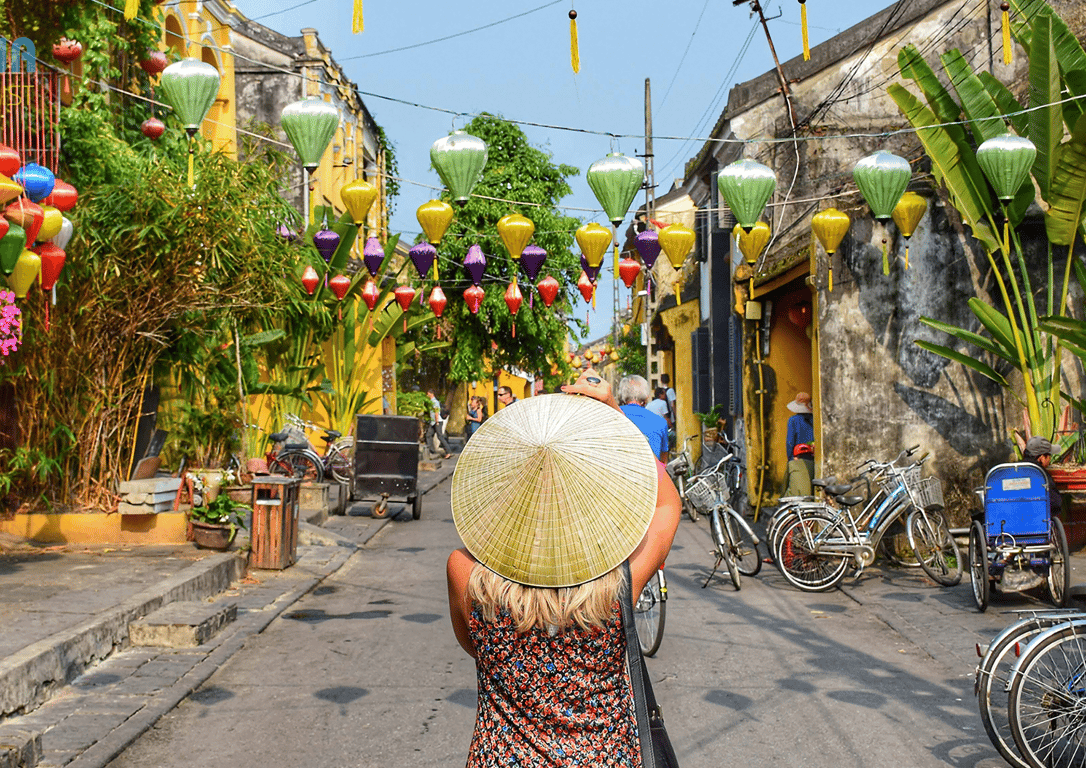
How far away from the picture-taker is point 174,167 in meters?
11.9

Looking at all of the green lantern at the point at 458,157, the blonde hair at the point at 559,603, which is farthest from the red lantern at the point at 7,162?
the blonde hair at the point at 559,603

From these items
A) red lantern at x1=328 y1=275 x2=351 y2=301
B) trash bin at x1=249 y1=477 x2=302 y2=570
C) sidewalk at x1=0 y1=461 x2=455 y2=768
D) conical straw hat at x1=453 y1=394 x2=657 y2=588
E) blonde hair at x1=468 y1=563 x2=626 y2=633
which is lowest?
sidewalk at x1=0 y1=461 x2=455 y2=768

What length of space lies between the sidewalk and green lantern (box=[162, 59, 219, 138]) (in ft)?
11.7

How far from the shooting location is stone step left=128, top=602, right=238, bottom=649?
7688mm

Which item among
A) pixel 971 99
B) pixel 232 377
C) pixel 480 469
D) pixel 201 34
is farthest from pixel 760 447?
pixel 480 469

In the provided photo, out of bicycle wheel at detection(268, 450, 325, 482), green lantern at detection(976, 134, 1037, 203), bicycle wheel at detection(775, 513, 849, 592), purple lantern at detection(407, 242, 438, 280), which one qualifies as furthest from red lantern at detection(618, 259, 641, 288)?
bicycle wheel at detection(268, 450, 325, 482)

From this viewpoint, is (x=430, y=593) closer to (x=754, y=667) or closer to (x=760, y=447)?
(x=754, y=667)

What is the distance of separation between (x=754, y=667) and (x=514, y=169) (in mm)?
25515

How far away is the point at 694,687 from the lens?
263 inches

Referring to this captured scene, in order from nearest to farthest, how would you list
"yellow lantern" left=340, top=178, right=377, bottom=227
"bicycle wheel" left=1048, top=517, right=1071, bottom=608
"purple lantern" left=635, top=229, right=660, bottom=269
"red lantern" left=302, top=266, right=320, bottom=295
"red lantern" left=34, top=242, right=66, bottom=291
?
"red lantern" left=34, top=242, right=66, bottom=291
"bicycle wheel" left=1048, top=517, right=1071, bottom=608
"yellow lantern" left=340, top=178, right=377, bottom=227
"purple lantern" left=635, top=229, right=660, bottom=269
"red lantern" left=302, top=266, right=320, bottom=295

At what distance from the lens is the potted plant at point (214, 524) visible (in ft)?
35.4

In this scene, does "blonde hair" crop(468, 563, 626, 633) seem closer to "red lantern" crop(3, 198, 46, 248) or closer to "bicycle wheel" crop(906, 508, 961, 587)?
"red lantern" crop(3, 198, 46, 248)

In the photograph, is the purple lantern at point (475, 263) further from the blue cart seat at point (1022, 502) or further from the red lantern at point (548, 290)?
the blue cart seat at point (1022, 502)

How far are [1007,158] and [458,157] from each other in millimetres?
4269
